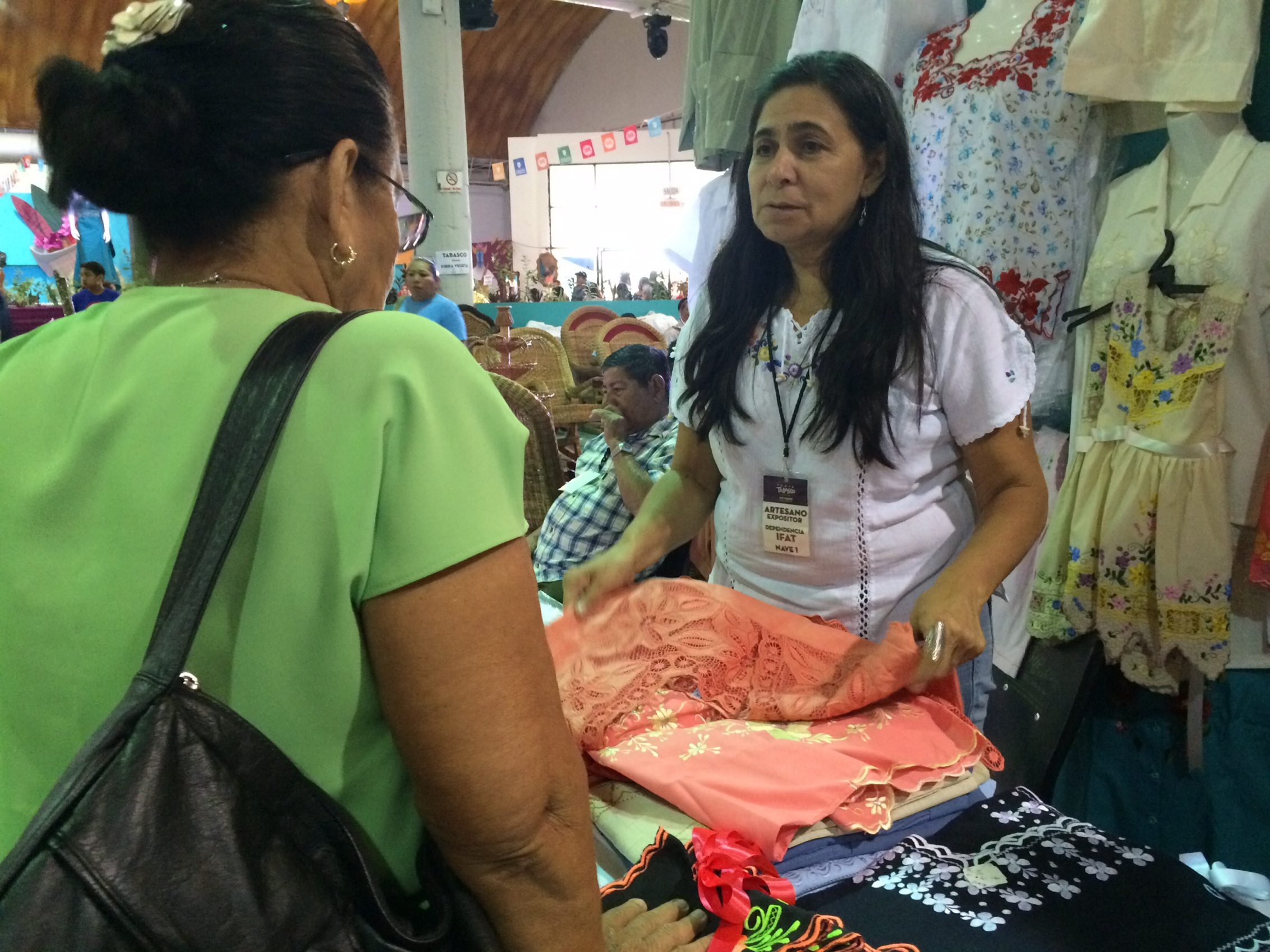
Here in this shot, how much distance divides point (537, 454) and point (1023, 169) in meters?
1.63

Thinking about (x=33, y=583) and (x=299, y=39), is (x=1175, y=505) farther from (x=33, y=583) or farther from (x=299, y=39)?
(x=33, y=583)

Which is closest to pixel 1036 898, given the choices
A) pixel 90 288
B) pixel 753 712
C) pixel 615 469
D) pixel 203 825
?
pixel 753 712

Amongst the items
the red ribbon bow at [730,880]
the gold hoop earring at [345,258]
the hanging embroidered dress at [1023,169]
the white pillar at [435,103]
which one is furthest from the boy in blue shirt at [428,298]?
the gold hoop earring at [345,258]

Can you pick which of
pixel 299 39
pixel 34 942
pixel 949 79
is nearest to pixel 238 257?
pixel 299 39

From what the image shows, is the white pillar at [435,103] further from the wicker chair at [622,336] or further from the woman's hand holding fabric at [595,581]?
the woman's hand holding fabric at [595,581]

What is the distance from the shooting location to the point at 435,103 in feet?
21.6

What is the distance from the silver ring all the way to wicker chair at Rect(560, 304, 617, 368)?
5033mm

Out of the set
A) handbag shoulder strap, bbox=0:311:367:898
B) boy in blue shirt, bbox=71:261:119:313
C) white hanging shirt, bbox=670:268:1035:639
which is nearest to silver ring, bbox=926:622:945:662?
white hanging shirt, bbox=670:268:1035:639

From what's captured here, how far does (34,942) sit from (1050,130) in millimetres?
2108

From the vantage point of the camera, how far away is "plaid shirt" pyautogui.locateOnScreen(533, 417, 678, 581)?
265 centimetres

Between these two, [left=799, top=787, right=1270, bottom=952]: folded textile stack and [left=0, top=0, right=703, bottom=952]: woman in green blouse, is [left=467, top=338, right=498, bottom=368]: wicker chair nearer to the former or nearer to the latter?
[left=799, top=787, right=1270, bottom=952]: folded textile stack

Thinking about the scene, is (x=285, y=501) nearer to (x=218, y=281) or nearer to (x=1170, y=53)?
(x=218, y=281)

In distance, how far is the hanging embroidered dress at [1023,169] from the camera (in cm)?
191

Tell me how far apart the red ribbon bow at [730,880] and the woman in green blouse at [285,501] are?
34cm
